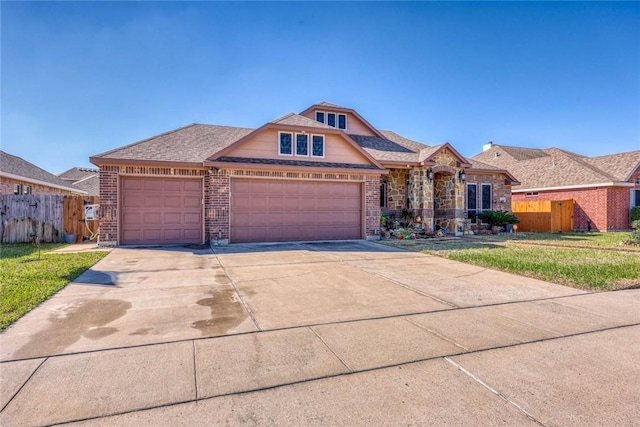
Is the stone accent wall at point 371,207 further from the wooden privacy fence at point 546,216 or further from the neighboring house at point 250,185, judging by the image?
the wooden privacy fence at point 546,216

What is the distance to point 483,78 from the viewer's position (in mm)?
15938

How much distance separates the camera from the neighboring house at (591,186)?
20.8 meters

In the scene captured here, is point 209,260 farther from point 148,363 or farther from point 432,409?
point 432,409

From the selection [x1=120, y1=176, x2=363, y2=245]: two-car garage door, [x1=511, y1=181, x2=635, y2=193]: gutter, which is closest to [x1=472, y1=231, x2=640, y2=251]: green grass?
[x1=511, y1=181, x2=635, y2=193]: gutter

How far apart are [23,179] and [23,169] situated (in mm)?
1720

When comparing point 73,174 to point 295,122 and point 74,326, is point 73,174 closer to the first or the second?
point 295,122

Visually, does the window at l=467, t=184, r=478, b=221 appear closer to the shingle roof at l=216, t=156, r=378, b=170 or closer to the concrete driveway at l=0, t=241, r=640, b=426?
the shingle roof at l=216, t=156, r=378, b=170

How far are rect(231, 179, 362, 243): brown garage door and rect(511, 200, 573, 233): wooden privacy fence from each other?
1307 cm

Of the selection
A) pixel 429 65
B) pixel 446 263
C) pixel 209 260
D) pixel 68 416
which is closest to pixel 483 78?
pixel 429 65

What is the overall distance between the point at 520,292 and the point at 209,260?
7137 mm

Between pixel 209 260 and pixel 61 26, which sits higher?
pixel 61 26

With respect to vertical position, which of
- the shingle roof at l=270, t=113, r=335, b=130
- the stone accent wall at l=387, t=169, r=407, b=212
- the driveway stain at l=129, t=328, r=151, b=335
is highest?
the shingle roof at l=270, t=113, r=335, b=130

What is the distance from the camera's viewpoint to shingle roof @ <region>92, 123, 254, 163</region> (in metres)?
12.2

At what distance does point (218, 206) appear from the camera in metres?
12.4
